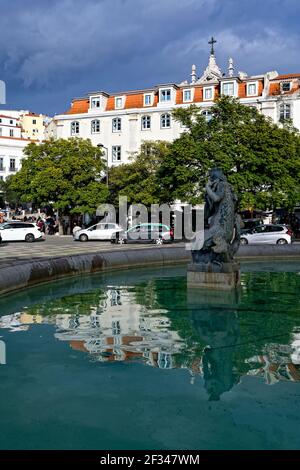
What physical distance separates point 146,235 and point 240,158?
7372 millimetres

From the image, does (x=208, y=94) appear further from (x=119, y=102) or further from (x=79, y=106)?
(x=79, y=106)

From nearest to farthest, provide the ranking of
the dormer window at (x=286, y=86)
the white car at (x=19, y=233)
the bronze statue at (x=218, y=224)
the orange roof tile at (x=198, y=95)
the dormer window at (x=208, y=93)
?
the bronze statue at (x=218, y=224) → the white car at (x=19, y=233) → the dormer window at (x=286, y=86) → the dormer window at (x=208, y=93) → the orange roof tile at (x=198, y=95)

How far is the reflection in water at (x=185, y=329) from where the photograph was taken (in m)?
5.59

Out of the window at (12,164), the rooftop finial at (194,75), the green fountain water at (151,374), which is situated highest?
the rooftop finial at (194,75)

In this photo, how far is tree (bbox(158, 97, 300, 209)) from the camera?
28.0 metres

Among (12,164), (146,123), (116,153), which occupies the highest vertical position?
(146,123)

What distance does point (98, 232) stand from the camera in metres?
33.4

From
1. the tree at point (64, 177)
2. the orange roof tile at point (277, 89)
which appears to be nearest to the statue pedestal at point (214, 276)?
the tree at point (64, 177)

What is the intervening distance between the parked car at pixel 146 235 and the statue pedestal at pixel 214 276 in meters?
18.9

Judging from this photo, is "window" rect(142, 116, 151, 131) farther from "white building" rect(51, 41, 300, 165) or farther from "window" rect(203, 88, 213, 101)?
"window" rect(203, 88, 213, 101)

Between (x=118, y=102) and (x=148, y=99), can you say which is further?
(x=118, y=102)

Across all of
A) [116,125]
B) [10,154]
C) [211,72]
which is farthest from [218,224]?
[10,154]

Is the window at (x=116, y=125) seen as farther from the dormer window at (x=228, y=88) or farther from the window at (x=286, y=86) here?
the window at (x=286, y=86)
